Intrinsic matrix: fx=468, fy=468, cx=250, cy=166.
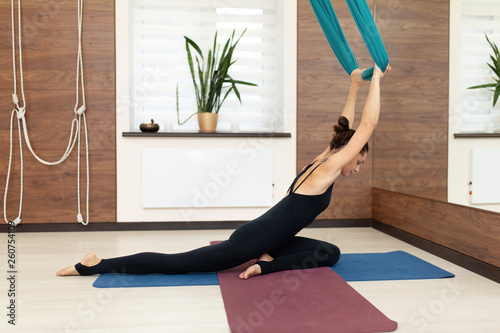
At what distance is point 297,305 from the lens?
2035 mm

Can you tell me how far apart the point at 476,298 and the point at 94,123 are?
121 inches

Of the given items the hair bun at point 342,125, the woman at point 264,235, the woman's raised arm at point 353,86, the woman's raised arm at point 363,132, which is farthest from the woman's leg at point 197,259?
the woman's raised arm at point 353,86

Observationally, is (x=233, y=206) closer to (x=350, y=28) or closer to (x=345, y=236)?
(x=345, y=236)

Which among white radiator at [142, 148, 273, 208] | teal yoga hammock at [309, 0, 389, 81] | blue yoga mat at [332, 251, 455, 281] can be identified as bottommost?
blue yoga mat at [332, 251, 455, 281]

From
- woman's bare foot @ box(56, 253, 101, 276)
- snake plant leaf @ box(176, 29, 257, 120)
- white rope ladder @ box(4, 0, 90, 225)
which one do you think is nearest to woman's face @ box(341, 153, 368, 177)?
woman's bare foot @ box(56, 253, 101, 276)

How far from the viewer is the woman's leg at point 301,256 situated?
259 centimetres

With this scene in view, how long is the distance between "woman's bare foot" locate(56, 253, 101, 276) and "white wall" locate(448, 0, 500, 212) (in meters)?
2.15

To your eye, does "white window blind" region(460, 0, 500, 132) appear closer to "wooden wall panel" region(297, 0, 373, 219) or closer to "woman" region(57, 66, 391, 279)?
"woman" region(57, 66, 391, 279)

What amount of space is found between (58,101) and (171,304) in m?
2.44

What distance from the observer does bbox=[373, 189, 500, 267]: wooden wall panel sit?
2.56 m

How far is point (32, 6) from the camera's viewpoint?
379 centimetres

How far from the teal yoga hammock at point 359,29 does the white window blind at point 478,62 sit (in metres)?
0.60

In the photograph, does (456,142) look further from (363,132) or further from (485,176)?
(363,132)

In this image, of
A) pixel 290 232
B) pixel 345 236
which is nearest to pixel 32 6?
pixel 290 232
